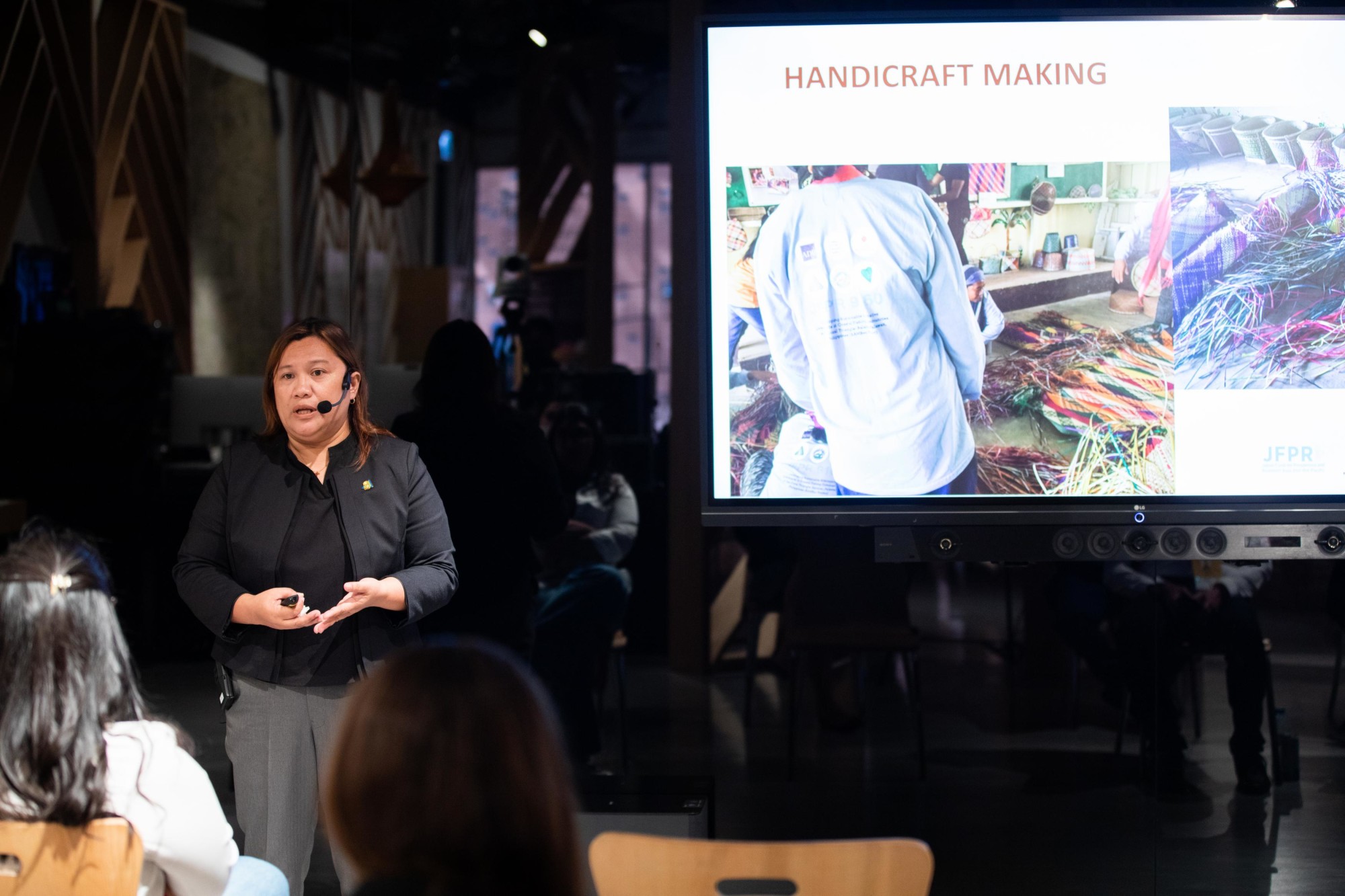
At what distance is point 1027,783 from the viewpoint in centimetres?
327

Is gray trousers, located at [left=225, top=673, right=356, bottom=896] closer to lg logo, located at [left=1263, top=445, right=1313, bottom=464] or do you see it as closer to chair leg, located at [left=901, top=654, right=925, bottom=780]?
chair leg, located at [left=901, top=654, right=925, bottom=780]

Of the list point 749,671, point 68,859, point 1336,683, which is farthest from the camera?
point 749,671

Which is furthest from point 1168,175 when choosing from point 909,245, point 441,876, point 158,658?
point 158,658

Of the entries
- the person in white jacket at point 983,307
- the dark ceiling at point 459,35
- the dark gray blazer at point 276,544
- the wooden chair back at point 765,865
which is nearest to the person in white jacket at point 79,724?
the wooden chair back at point 765,865

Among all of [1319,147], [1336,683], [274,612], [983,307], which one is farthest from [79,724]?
[1336,683]

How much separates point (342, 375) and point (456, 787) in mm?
1522

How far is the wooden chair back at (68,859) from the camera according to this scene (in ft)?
4.85

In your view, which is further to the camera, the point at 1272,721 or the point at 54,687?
the point at 1272,721

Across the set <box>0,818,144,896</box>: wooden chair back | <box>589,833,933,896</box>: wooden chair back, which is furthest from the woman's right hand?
<box>589,833,933,896</box>: wooden chair back

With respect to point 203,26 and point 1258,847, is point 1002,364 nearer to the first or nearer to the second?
point 1258,847

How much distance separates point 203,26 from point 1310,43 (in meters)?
4.44

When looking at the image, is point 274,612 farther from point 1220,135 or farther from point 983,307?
point 1220,135

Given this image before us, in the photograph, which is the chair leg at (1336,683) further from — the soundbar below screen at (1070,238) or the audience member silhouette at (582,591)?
the audience member silhouette at (582,591)

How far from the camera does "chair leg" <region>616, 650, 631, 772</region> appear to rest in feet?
11.8
